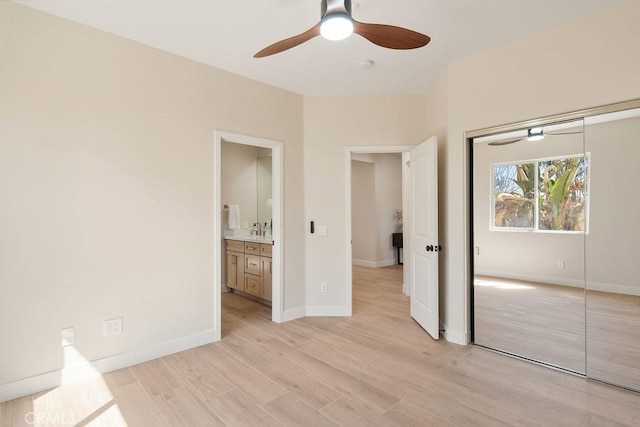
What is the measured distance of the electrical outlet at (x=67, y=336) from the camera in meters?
2.36

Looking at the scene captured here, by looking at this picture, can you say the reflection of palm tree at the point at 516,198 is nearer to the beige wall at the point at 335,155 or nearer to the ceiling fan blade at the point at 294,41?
the beige wall at the point at 335,155

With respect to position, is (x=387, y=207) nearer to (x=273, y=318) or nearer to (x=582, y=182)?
(x=273, y=318)

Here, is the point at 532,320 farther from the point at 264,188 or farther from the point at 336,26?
the point at 264,188

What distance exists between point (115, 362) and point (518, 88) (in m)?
4.07

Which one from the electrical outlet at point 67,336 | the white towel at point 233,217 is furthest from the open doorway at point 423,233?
the electrical outlet at point 67,336

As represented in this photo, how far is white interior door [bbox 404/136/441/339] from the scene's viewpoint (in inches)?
126

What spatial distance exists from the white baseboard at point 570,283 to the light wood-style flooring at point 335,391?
695 millimetres

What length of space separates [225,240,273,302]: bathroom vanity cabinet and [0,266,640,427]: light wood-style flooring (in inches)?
38.6

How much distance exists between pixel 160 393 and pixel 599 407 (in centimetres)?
291

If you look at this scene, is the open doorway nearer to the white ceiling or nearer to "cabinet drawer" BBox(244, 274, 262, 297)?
the white ceiling

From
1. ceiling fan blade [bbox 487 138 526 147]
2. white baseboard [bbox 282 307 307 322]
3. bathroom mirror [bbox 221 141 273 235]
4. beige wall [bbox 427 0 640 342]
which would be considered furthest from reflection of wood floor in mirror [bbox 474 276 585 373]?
bathroom mirror [bbox 221 141 273 235]

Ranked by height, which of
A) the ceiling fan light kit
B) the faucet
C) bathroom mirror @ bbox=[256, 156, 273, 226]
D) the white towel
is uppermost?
the ceiling fan light kit

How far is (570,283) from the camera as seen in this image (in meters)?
2.69

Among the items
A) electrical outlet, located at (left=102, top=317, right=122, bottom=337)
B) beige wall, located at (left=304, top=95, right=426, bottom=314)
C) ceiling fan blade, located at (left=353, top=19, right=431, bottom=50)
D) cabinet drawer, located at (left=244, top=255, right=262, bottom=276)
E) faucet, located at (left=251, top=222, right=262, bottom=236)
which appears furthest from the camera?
faucet, located at (left=251, top=222, right=262, bottom=236)
